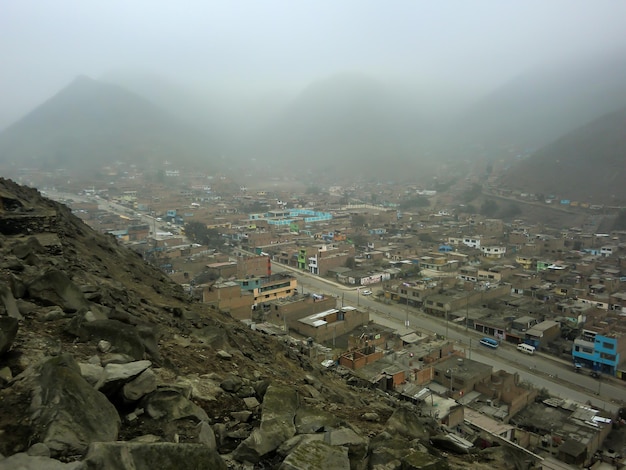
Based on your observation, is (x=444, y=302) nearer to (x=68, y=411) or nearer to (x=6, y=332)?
(x=6, y=332)

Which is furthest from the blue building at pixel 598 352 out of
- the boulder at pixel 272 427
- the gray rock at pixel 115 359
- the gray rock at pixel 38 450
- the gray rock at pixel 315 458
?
the gray rock at pixel 38 450

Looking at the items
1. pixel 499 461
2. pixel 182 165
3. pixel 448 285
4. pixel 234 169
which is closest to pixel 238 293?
pixel 448 285

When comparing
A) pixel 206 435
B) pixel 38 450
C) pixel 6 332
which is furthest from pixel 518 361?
pixel 38 450

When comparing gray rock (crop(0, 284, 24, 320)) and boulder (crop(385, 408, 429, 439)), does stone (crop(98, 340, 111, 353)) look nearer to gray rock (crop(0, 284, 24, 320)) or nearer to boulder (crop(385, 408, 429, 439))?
gray rock (crop(0, 284, 24, 320))

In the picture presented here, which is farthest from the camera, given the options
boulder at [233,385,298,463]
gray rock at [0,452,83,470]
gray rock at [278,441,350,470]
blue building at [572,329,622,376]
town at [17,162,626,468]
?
blue building at [572,329,622,376]

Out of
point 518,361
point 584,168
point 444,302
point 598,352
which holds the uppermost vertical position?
point 584,168

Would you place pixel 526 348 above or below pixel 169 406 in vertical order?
below

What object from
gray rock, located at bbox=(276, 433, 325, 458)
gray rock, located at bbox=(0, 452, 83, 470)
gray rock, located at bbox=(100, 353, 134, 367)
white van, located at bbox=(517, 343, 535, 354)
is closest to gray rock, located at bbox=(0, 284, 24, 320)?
gray rock, located at bbox=(100, 353, 134, 367)
